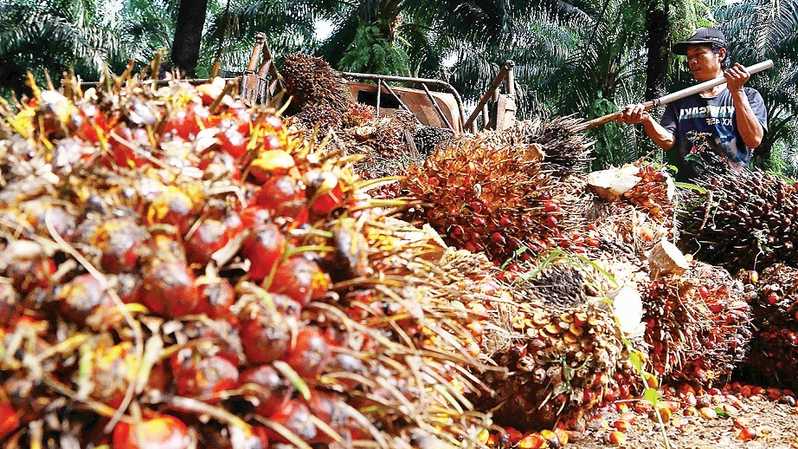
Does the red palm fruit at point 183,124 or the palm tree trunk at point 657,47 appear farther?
the palm tree trunk at point 657,47

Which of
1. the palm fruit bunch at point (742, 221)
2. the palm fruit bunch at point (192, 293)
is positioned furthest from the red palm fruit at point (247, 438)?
the palm fruit bunch at point (742, 221)

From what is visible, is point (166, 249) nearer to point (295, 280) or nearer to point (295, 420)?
point (295, 280)

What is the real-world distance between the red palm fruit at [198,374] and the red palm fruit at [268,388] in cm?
4

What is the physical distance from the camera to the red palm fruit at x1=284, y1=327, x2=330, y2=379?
841mm

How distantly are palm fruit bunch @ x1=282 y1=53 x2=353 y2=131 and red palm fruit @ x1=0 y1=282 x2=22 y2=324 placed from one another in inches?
171

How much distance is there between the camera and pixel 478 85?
2098 cm

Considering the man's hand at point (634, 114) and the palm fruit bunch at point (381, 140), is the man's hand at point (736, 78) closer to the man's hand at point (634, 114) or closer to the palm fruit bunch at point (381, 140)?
the man's hand at point (634, 114)

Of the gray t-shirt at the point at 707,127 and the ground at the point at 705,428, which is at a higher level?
the gray t-shirt at the point at 707,127

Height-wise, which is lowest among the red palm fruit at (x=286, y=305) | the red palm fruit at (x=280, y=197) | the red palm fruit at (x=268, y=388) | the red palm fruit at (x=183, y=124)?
the red palm fruit at (x=268, y=388)

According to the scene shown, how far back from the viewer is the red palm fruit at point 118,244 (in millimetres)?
790

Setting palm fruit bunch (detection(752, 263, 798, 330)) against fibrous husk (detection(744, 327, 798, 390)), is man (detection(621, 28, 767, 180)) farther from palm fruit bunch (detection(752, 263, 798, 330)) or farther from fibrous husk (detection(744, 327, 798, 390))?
fibrous husk (detection(744, 327, 798, 390))

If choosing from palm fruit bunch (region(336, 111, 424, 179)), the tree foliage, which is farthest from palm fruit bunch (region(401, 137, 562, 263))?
the tree foliage

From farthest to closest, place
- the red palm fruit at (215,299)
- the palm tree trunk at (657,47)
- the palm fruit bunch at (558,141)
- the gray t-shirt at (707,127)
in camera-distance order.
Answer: the palm tree trunk at (657,47) < the gray t-shirt at (707,127) < the palm fruit bunch at (558,141) < the red palm fruit at (215,299)

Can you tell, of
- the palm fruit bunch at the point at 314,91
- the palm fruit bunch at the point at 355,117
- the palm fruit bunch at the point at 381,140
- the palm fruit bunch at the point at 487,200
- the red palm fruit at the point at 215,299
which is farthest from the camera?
the palm fruit bunch at the point at 355,117
